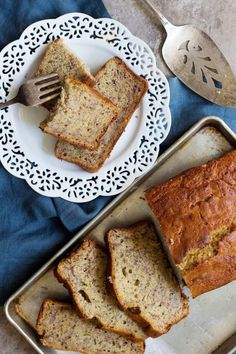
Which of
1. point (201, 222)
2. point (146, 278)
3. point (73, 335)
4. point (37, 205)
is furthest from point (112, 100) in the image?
point (73, 335)

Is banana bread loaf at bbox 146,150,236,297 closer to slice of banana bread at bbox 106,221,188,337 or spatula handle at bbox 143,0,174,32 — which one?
slice of banana bread at bbox 106,221,188,337

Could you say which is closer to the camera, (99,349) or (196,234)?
(196,234)

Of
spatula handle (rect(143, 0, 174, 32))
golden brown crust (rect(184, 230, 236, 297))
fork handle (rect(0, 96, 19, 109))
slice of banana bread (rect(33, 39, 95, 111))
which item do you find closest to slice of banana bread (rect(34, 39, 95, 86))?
slice of banana bread (rect(33, 39, 95, 111))

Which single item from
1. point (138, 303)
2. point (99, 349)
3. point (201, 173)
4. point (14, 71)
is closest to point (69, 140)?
point (14, 71)

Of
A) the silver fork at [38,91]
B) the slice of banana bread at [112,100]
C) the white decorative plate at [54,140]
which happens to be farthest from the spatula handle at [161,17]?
the silver fork at [38,91]

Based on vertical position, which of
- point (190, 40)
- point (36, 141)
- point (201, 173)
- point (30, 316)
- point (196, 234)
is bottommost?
point (30, 316)

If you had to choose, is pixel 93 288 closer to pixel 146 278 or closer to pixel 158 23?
pixel 146 278

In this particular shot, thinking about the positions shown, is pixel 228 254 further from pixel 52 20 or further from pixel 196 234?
pixel 52 20
